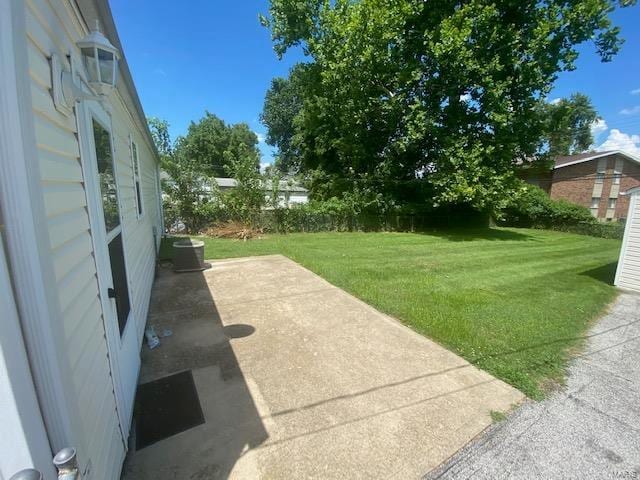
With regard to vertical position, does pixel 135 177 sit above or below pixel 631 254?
above

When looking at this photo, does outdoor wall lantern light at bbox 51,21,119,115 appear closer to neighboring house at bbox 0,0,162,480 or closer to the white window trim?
neighboring house at bbox 0,0,162,480

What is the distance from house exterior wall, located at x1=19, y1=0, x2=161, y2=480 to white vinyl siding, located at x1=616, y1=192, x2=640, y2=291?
30.3ft

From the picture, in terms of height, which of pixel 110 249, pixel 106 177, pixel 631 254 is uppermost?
pixel 106 177

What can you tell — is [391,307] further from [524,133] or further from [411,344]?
[524,133]

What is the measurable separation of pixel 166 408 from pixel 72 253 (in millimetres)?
1733

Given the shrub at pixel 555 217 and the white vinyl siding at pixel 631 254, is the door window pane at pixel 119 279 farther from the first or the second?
the shrub at pixel 555 217

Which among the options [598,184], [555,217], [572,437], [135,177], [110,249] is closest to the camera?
[572,437]

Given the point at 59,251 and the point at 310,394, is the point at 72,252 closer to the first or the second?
the point at 59,251

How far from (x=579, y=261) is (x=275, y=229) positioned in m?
11.1

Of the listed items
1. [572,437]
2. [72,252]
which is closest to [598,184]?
[572,437]

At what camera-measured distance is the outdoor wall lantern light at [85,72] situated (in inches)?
57.1

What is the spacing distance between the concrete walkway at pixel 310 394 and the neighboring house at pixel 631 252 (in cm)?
605

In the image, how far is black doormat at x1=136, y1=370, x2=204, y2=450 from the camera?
2299 millimetres

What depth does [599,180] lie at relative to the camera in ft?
74.2
